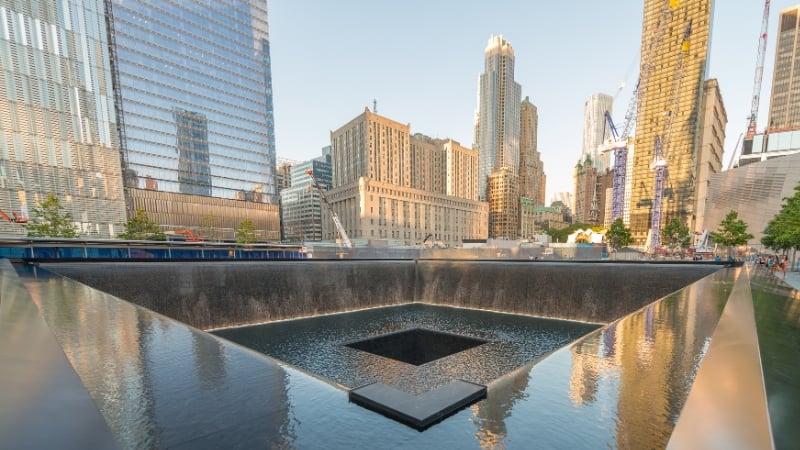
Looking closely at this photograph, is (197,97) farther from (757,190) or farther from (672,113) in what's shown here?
(672,113)

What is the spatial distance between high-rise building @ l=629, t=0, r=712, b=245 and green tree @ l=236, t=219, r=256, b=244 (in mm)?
108794

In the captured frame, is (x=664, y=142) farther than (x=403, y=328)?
Yes

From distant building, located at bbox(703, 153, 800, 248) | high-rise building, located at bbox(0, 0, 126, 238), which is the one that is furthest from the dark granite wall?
distant building, located at bbox(703, 153, 800, 248)

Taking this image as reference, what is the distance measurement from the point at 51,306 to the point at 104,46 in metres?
71.1

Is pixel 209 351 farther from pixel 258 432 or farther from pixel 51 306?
pixel 51 306

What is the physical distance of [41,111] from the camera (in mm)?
44188

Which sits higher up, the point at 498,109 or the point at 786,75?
the point at 498,109

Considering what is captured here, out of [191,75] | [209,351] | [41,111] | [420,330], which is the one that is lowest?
[420,330]

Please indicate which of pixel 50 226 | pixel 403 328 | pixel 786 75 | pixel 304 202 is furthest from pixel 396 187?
pixel 786 75

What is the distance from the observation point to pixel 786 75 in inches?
4286

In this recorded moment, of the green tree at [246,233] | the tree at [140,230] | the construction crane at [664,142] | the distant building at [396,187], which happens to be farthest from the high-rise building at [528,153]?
the tree at [140,230]

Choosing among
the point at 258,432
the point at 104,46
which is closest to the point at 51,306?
the point at 258,432

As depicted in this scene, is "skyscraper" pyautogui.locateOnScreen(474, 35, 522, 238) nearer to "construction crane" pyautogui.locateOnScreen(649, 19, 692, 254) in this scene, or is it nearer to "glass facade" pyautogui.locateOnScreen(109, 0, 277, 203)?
"construction crane" pyautogui.locateOnScreen(649, 19, 692, 254)

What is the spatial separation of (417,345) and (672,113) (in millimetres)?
121535
